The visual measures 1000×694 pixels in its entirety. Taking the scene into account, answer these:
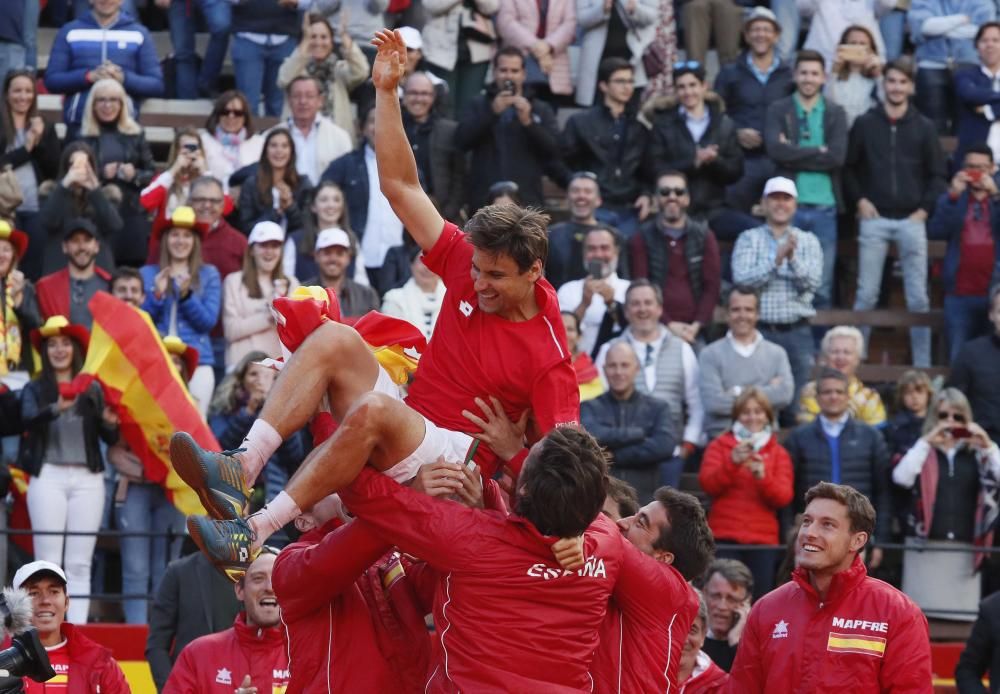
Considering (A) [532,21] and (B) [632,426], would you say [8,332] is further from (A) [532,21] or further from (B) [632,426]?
(A) [532,21]

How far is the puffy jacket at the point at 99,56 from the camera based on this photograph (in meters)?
15.2

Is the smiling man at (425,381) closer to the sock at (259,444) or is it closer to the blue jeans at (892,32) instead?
the sock at (259,444)

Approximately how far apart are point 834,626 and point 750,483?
4.30m

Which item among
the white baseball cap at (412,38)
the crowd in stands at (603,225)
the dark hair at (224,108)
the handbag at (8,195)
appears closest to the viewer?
the crowd in stands at (603,225)

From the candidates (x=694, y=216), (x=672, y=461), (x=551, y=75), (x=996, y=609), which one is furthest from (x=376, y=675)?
(x=551, y=75)

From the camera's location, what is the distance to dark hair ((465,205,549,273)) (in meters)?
7.25

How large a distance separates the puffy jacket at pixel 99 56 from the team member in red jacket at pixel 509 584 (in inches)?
357

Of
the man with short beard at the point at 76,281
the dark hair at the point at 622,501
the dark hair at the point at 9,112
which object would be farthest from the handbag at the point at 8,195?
the dark hair at the point at 622,501

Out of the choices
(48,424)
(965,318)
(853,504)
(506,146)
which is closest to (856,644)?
(853,504)

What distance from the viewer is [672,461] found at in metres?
12.6

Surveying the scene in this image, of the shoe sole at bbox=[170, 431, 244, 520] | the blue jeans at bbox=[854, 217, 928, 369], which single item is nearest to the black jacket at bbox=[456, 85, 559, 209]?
the blue jeans at bbox=[854, 217, 928, 369]

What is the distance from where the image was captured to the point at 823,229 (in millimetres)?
15156

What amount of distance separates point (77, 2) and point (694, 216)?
544cm

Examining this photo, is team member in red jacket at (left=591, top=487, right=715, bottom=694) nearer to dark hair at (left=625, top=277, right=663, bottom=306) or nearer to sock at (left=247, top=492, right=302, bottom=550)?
sock at (left=247, top=492, right=302, bottom=550)
